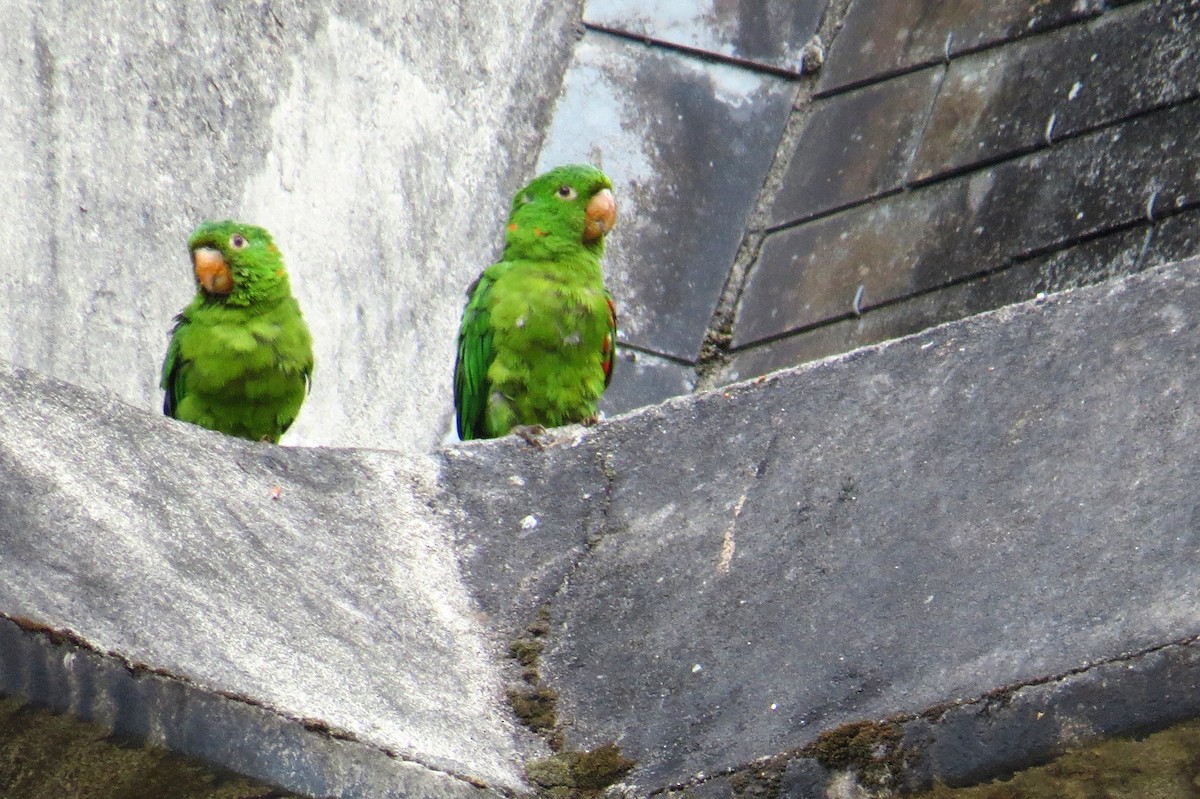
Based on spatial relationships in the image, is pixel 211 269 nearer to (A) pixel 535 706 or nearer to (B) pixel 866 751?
(A) pixel 535 706

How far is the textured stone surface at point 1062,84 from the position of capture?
3.50 metres

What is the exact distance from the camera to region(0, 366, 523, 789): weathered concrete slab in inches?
72.6

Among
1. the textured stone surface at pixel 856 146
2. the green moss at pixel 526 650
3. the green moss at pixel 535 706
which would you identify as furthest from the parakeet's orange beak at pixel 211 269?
the green moss at pixel 535 706

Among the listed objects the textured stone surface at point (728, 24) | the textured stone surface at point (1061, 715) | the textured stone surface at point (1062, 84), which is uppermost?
the textured stone surface at point (728, 24)

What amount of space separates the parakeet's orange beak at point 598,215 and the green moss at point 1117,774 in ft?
8.42

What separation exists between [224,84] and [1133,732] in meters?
2.96

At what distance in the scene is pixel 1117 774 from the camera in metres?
1.85

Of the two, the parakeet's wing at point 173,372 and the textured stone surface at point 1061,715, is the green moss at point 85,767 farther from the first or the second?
the parakeet's wing at point 173,372

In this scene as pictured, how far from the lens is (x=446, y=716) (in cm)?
224

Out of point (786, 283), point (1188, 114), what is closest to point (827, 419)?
point (1188, 114)

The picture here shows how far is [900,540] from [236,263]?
2083 mm

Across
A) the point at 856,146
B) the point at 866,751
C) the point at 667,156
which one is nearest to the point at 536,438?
the point at 866,751

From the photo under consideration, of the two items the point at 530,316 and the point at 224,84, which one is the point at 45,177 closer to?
the point at 224,84

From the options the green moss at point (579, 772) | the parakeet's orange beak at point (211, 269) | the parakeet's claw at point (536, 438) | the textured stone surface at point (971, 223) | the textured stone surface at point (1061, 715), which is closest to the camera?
the textured stone surface at point (1061, 715)
